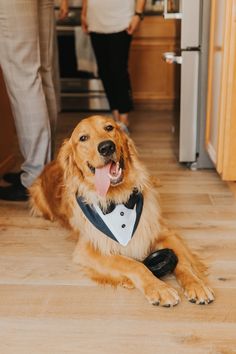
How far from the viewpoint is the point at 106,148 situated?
1.51 metres

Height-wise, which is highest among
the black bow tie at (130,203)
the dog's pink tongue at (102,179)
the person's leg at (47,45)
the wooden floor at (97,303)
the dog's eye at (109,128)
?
the person's leg at (47,45)

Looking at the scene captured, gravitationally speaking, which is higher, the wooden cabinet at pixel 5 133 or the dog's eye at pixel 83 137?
the dog's eye at pixel 83 137

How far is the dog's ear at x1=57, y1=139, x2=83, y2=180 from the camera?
Answer: 1.68 meters

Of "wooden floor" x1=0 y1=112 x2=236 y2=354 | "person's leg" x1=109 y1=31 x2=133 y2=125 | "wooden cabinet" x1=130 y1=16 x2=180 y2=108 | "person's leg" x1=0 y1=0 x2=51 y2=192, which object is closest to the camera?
"wooden floor" x1=0 y1=112 x2=236 y2=354

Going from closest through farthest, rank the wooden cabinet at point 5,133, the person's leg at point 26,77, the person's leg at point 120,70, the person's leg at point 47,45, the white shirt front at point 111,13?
the person's leg at point 26,77, the person's leg at point 47,45, the wooden cabinet at point 5,133, the white shirt front at point 111,13, the person's leg at point 120,70

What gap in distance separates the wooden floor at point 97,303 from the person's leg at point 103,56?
65.2 inches

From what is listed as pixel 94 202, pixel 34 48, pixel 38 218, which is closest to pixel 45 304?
pixel 94 202

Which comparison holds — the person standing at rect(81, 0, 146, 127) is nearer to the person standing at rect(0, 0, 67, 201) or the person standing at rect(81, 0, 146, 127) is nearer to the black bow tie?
the person standing at rect(0, 0, 67, 201)

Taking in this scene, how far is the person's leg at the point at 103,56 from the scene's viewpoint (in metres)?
3.38

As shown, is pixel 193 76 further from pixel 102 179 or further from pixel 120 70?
pixel 102 179

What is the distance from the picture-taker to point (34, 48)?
2.05 meters

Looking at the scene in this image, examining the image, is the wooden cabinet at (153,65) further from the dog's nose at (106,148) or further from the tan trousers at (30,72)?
the dog's nose at (106,148)

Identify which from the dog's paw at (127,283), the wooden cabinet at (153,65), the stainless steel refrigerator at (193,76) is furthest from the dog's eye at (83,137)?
the wooden cabinet at (153,65)

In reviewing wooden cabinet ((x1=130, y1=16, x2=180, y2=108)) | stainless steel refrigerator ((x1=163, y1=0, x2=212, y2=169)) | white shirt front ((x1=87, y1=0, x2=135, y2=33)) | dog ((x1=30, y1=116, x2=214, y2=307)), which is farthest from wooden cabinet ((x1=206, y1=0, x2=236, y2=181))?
wooden cabinet ((x1=130, y1=16, x2=180, y2=108))
